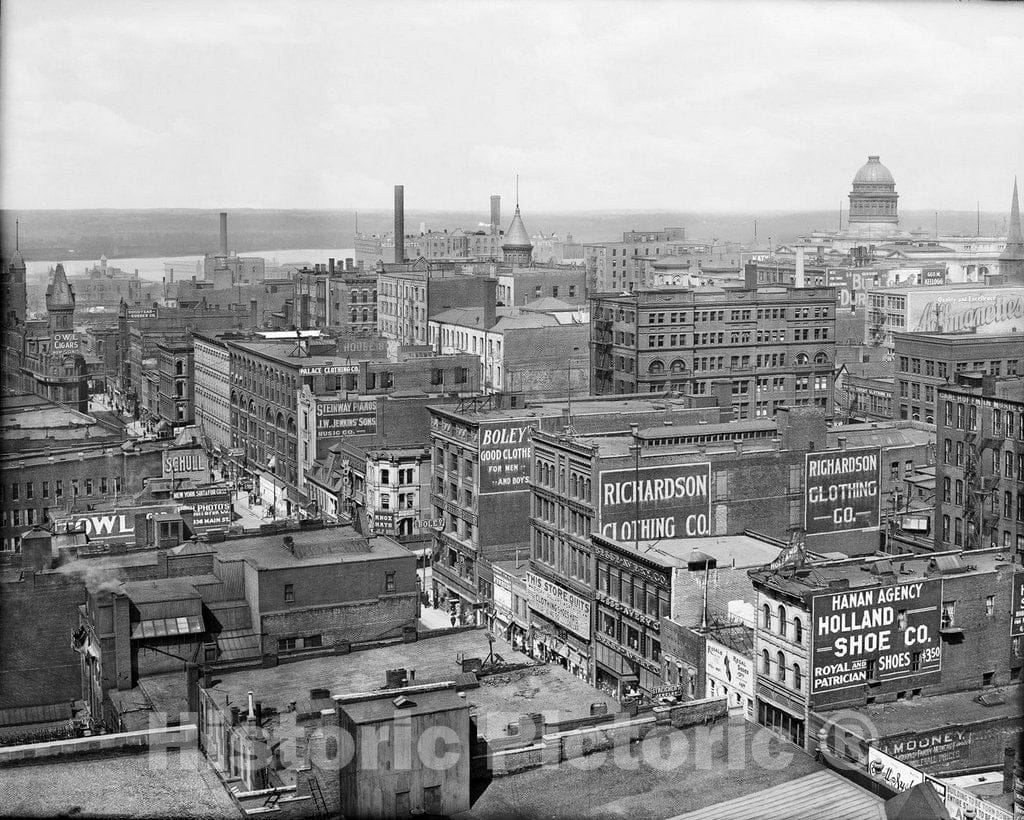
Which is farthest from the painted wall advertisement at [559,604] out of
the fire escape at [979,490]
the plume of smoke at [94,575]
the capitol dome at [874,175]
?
the capitol dome at [874,175]

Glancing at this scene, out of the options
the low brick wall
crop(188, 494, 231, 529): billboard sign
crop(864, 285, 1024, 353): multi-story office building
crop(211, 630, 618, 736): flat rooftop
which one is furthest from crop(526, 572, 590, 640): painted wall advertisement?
crop(864, 285, 1024, 353): multi-story office building

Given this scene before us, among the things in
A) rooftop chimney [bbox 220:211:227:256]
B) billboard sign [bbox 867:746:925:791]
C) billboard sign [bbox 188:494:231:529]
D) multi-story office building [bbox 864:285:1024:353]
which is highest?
rooftop chimney [bbox 220:211:227:256]

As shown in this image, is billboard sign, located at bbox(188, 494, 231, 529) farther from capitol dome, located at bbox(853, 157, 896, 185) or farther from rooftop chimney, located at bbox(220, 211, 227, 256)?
capitol dome, located at bbox(853, 157, 896, 185)

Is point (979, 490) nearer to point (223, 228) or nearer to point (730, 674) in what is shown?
point (730, 674)

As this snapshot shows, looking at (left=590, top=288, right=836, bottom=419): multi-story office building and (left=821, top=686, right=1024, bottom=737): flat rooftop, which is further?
(left=590, top=288, right=836, bottom=419): multi-story office building

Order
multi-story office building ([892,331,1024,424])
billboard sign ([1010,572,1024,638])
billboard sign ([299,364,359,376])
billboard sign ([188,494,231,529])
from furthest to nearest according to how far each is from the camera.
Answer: multi-story office building ([892,331,1024,424]), billboard sign ([299,364,359,376]), billboard sign ([188,494,231,529]), billboard sign ([1010,572,1024,638])

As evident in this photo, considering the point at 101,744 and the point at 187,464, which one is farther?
the point at 187,464

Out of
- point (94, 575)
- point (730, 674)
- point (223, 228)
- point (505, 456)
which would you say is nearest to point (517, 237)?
point (505, 456)
